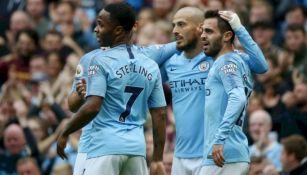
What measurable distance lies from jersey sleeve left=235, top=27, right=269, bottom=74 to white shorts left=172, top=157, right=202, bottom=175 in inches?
40.7

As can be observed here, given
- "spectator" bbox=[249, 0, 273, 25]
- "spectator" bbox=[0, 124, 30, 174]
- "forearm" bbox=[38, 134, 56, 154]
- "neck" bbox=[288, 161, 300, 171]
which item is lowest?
"forearm" bbox=[38, 134, 56, 154]

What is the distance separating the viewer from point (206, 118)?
1141cm

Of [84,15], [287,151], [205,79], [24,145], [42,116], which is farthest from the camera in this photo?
[84,15]

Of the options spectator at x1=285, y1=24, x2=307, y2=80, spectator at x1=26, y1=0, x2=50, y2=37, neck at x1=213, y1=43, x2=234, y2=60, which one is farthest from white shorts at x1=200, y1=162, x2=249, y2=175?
spectator at x1=26, y1=0, x2=50, y2=37

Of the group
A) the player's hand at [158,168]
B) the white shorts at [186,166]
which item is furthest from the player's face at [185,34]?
the player's hand at [158,168]

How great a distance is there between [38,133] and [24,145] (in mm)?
951

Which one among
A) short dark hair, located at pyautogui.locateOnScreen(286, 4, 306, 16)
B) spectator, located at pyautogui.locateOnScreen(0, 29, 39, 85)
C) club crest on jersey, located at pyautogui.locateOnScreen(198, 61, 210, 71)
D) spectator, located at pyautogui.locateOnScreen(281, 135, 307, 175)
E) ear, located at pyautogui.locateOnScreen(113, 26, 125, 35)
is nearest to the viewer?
ear, located at pyautogui.locateOnScreen(113, 26, 125, 35)

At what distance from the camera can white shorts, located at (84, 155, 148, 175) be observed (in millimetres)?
10859

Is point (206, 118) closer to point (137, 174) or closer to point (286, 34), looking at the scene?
point (137, 174)

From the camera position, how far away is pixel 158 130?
1133cm

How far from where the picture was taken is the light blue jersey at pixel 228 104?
11.0 m

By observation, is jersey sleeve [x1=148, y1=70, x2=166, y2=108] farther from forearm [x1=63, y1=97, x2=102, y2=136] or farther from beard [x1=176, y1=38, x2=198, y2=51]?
beard [x1=176, y1=38, x2=198, y2=51]

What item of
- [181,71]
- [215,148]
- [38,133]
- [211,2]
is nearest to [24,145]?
[38,133]

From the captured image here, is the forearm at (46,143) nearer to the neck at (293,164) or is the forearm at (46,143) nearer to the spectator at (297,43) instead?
the spectator at (297,43)
